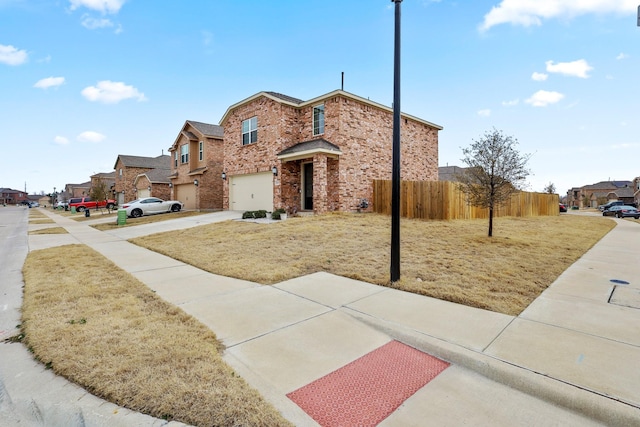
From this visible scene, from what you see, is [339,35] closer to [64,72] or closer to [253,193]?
[253,193]

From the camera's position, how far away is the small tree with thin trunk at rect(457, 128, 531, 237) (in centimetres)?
1026

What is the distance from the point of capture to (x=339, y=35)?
1462 cm

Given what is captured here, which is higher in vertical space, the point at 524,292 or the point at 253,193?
the point at 253,193

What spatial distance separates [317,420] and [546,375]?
6.89 ft

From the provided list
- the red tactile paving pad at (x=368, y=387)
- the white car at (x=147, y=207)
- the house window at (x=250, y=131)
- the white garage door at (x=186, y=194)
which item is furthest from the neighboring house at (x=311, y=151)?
the red tactile paving pad at (x=368, y=387)

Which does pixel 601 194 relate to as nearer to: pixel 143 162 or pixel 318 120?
pixel 318 120

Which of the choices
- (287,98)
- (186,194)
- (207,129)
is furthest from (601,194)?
(186,194)

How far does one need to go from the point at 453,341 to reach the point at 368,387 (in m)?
1.31

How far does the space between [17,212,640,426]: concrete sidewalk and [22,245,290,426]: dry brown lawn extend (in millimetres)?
244

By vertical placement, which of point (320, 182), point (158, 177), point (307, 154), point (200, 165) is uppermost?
point (200, 165)

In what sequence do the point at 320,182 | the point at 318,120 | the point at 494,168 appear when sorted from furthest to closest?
the point at 318,120 → the point at 320,182 → the point at 494,168

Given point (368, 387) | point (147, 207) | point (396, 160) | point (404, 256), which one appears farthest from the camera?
point (147, 207)

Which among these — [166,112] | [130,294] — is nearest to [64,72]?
[166,112]

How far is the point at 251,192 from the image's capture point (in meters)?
19.7
